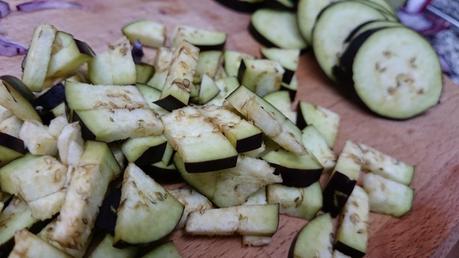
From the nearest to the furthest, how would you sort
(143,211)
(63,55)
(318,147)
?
(143,211)
(63,55)
(318,147)

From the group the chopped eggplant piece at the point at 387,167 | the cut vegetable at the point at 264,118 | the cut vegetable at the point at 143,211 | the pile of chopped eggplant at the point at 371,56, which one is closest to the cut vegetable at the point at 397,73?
the pile of chopped eggplant at the point at 371,56

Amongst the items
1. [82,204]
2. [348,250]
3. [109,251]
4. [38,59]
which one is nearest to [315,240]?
[348,250]

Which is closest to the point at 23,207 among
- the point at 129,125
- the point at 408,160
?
the point at 129,125

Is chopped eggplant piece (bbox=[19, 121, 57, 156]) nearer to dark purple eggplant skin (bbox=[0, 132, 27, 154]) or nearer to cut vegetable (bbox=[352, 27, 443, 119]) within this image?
dark purple eggplant skin (bbox=[0, 132, 27, 154])

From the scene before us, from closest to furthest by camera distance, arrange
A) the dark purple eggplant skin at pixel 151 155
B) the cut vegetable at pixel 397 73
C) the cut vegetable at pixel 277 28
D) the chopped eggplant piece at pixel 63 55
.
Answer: the dark purple eggplant skin at pixel 151 155
the chopped eggplant piece at pixel 63 55
the cut vegetable at pixel 397 73
the cut vegetable at pixel 277 28

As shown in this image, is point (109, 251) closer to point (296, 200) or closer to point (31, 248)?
point (31, 248)

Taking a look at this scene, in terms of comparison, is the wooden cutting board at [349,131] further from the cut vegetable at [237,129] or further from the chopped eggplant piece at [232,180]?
the cut vegetable at [237,129]
